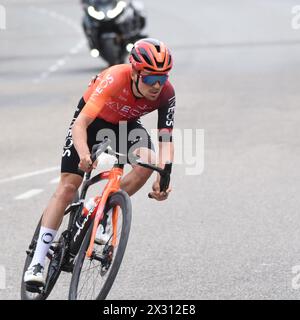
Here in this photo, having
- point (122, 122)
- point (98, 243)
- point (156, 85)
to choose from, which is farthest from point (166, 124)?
point (98, 243)

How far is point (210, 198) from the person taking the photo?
1256cm

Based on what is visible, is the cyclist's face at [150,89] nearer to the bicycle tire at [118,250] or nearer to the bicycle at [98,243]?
the bicycle at [98,243]

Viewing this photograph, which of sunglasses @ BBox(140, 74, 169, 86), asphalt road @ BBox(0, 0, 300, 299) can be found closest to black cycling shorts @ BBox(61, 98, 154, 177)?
sunglasses @ BBox(140, 74, 169, 86)

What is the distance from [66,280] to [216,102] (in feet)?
40.1

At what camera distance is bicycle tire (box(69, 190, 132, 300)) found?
294 inches

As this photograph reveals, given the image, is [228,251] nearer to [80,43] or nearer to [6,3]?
[80,43]

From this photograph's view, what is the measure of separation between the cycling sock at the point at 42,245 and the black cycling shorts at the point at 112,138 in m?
0.43

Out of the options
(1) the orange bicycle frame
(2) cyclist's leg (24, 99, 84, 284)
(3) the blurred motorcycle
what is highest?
(1) the orange bicycle frame

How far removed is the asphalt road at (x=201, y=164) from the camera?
918 cm

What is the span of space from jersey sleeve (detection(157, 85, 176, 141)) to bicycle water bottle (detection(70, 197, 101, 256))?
68cm

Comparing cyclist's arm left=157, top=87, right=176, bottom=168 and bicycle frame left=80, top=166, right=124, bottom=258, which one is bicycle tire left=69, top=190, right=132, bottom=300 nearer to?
bicycle frame left=80, top=166, right=124, bottom=258

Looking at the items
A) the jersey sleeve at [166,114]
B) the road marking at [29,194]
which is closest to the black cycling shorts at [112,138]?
the jersey sleeve at [166,114]

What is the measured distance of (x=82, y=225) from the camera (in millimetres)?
8008
